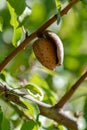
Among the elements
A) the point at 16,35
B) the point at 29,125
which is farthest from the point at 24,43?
the point at 29,125

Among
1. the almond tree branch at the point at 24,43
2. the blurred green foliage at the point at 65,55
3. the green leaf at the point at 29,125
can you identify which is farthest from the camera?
the blurred green foliage at the point at 65,55

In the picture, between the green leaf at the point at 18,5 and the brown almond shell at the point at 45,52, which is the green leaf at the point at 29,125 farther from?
the green leaf at the point at 18,5

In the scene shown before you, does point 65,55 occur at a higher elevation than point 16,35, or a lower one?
higher

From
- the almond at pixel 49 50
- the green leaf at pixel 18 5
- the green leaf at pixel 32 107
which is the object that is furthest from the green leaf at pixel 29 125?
the green leaf at pixel 18 5

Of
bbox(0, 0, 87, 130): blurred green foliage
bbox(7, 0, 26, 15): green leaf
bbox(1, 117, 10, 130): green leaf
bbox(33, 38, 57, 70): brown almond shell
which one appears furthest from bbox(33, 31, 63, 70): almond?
bbox(0, 0, 87, 130): blurred green foliage

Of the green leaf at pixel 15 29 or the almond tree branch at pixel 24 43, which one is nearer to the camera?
the almond tree branch at pixel 24 43

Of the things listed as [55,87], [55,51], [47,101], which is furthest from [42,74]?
[55,51]

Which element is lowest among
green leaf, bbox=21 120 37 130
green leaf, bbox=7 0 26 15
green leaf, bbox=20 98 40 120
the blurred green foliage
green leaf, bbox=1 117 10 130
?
green leaf, bbox=1 117 10 130

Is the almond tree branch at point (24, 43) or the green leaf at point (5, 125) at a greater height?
the almond tree branch at point (24, 43)

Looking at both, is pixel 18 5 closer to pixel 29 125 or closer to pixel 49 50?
pixel 49 50

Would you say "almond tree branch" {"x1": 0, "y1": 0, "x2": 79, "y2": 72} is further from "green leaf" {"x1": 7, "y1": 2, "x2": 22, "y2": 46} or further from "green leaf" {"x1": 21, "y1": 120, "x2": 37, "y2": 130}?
"green leaf" {"x1": 21, "y1": 120, "x2": 37, "y2": 130}

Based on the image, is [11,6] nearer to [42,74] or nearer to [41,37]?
[41,37]

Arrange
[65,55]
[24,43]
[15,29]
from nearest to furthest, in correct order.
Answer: [24,43], [15,29], [65,55]
